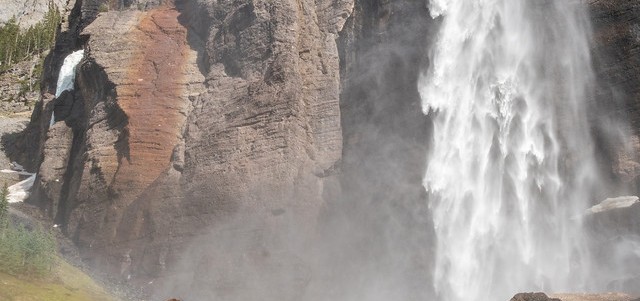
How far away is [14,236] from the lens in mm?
33031

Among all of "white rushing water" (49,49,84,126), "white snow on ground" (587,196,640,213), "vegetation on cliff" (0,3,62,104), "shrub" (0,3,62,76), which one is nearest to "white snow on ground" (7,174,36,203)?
"white rushing water" (49,49,84,126)

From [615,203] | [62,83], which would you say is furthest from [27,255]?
[615,203]

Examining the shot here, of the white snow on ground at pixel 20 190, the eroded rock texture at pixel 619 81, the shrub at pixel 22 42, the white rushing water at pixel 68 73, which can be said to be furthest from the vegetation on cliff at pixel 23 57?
the eroded rock texture at pixel 619 81

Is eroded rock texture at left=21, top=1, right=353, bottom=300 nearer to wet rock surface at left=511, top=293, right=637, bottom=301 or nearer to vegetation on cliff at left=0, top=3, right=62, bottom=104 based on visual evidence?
wet rock surface at left=511, top=293, right=637, bottom=301

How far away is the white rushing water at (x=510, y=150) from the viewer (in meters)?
31.8

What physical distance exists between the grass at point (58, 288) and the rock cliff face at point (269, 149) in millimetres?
2788

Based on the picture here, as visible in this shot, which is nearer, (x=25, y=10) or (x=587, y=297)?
(x=587, y=297)

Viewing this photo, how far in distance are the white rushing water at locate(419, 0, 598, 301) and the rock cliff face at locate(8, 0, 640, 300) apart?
3.52ft

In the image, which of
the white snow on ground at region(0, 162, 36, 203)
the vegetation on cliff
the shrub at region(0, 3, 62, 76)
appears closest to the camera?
the white snow on ground at region(0, 162, 36, 203)

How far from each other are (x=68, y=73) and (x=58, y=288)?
2937 cm

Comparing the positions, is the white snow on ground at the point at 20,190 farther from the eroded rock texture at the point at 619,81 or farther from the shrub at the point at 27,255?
the eroded rock texture at the point at 619,81

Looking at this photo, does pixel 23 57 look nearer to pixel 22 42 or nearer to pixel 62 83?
pixel 22 42

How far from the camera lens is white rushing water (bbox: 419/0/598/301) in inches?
1251

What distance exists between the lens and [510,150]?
3409 centimetres
